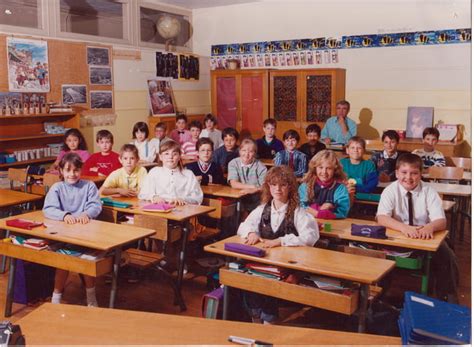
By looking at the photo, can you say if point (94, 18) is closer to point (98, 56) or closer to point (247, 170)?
point (98, 56)

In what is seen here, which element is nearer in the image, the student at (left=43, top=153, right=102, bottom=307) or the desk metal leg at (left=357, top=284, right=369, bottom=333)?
the desk metal leg at (left=357, top=284, right=369, bottom=333)

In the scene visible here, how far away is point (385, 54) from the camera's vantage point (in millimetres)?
6977

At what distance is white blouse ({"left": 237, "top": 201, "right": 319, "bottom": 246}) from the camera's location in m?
2.82

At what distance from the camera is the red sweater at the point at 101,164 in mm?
5125

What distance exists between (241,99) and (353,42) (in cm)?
185

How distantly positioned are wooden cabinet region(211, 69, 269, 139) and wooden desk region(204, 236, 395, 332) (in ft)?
17.2

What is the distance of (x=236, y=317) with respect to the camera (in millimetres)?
2766

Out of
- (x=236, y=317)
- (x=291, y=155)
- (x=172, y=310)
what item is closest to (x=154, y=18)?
(x=291, y=155)

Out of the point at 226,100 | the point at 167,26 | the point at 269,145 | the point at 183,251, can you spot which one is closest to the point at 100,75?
the point at 167,26

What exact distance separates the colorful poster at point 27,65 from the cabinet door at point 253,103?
2.97m

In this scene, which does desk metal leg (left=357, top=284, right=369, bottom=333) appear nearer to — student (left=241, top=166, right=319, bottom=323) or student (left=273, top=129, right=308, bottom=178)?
student (left=241, top=166, right=319, bottom=323)

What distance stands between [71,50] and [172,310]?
4115 millimetres

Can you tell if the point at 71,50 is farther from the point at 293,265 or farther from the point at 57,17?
the point at 293,265

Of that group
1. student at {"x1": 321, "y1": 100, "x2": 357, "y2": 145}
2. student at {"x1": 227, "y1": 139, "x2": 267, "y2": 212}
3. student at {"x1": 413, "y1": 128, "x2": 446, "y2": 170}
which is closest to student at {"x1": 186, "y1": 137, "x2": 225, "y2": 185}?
student at {"x1": 227, "y1": 139, "x2": 267, "y2": 212}
